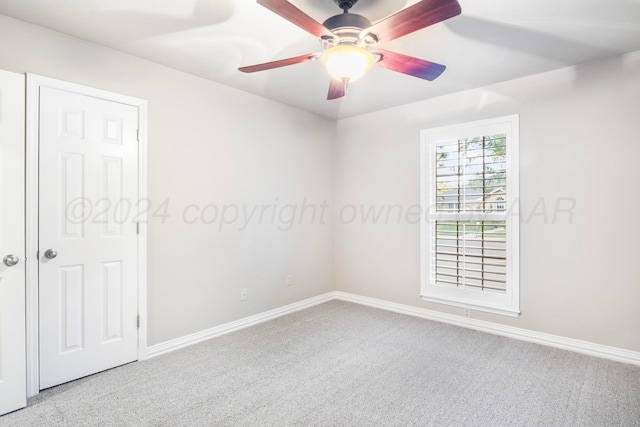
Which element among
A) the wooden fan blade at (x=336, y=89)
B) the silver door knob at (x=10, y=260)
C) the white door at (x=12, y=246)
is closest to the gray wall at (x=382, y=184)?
the white door at (x=12, y=246)

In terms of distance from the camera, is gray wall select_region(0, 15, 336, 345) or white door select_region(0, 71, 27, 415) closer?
white door select_region(0, 71, 27, 415)

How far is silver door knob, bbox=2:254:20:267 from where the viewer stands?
7.09 ft

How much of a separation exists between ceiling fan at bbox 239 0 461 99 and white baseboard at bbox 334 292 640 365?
103 inches

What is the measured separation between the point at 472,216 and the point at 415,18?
246 centimetres

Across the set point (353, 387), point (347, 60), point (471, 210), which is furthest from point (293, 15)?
point (471, 210)

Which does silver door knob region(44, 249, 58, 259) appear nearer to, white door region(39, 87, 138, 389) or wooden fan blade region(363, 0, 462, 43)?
white door region(39, 87, 138, 389)

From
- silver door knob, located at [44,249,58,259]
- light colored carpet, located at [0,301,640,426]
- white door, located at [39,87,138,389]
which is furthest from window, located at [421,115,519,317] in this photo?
silver door knob, located at [44,249,58,259]

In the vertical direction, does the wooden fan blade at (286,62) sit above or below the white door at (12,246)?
above

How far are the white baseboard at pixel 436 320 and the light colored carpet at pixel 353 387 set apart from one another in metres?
0.09

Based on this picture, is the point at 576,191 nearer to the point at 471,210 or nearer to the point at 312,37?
the point at 471,210

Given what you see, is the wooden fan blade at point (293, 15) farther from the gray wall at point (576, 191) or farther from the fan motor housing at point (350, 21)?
the gray wall at point (576, 191)

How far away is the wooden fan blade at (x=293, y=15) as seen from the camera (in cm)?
154

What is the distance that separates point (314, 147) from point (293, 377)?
9.42 feet

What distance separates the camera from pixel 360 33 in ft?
Result: 6.44
